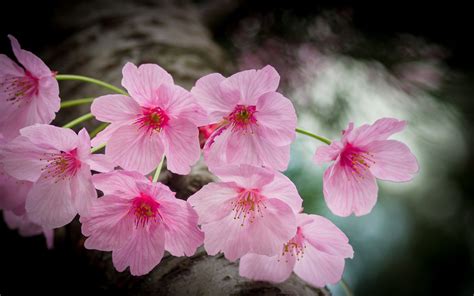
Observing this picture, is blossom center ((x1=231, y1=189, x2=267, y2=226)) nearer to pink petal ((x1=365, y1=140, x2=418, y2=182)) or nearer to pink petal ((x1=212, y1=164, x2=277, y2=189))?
pink petal ((x1=212, y1=164, x2=277, y2=189))

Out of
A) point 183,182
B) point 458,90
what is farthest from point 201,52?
point 458,90

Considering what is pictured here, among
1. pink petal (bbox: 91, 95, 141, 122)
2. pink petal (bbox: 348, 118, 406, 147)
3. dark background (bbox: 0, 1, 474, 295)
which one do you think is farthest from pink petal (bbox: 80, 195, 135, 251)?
dark background (bbox: 0, 1, 474, 295)

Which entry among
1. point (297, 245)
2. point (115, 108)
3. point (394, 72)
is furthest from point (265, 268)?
point (394, 72)

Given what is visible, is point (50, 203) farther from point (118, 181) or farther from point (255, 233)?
point (255, 233)

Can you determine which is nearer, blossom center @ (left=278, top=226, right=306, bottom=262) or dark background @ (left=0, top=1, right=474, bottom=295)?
blossom center @ (left=278, top=226, right=306, bottom=262)

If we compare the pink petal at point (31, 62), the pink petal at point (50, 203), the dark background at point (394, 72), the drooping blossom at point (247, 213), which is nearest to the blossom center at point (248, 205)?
the drooping blossom at point (247, 213)

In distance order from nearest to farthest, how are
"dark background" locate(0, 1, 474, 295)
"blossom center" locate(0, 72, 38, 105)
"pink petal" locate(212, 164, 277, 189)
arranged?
"pink petal" locate(212, 164, 277, 189) < "blossom center" locate(0, 72, 38, 105) < "dark background" locate(0, 1, 474, 295)
